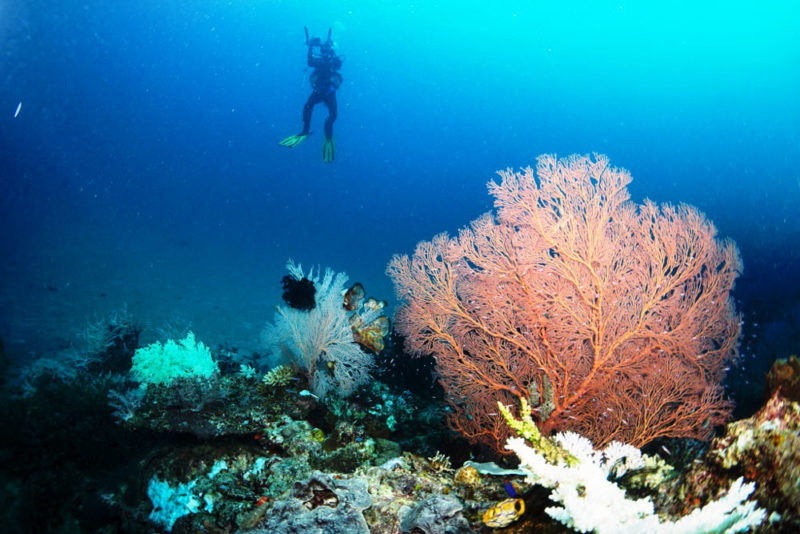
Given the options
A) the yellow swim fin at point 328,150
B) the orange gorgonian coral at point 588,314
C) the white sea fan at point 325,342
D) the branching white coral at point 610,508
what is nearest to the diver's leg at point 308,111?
the yellow swim fin at point 328,150

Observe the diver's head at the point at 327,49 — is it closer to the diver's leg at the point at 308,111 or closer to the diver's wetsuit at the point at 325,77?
the diver's wetsuit at the point at 325,77

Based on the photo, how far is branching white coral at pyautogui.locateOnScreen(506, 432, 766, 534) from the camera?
1.47 meters

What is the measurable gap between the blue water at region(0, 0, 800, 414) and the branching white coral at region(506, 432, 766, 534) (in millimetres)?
23098

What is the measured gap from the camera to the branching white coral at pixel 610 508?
147 cm

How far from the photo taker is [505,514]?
209 centimetres

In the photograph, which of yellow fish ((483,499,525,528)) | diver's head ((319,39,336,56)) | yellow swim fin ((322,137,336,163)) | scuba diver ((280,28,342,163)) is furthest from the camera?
diver's head ((319,39,336,56))

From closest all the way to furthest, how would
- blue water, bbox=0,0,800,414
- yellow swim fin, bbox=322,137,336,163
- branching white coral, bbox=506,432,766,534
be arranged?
branching white coral, bbox=506,432,766,534
yellow swim fin, bbox=322,137,336,163
blue water, bbox=0,0,800,414

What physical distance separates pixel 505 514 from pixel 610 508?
0.63 m

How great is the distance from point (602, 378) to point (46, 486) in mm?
6831

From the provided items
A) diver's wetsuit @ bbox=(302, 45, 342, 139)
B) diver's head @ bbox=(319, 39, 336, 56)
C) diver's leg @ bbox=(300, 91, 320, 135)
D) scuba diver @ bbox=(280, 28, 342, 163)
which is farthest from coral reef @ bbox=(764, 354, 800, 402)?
diver's head @ bbox=(319, 39, 336, 56)

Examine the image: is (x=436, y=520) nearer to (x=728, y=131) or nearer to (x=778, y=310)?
(x=778, y=310)

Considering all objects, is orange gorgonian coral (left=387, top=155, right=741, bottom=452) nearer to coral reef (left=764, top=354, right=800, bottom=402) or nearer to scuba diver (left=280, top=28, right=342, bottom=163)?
coral reef (left=764, top=354, right=800, bottom=402)

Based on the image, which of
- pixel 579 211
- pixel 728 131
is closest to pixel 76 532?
pixel 579 211

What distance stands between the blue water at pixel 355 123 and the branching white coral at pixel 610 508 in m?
23.1
